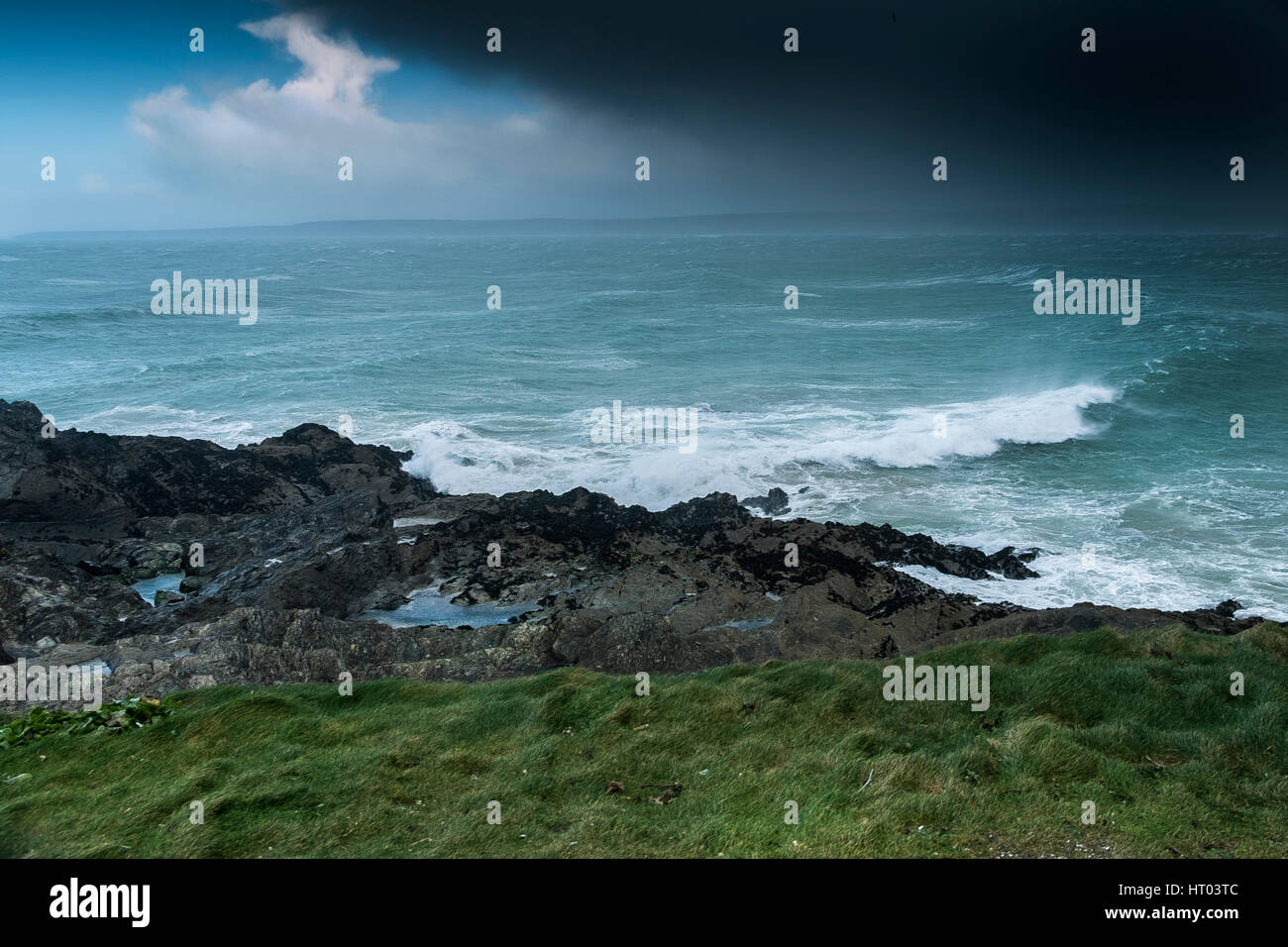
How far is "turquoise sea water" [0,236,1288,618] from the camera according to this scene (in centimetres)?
2348

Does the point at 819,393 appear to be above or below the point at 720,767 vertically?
above

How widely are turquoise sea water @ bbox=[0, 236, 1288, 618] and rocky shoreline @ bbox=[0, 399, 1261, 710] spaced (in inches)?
126

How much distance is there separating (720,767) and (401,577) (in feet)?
40.8

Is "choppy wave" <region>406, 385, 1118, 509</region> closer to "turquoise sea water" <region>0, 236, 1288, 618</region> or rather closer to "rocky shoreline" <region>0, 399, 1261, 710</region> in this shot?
"turquoise sea water" <region>0, 236, 1288, 618</region>

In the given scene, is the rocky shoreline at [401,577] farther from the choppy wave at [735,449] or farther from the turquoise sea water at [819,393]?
the turquoise sea water at [819,393]

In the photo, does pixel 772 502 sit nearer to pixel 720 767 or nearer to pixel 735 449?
pixel 735 449

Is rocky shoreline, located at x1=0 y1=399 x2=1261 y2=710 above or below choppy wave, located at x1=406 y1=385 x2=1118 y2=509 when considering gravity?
below

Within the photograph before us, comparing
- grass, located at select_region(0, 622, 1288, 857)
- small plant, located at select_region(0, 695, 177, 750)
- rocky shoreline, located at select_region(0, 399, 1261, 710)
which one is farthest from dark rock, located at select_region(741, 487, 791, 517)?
small plant, located at select_region(0, 695, 177, 750)

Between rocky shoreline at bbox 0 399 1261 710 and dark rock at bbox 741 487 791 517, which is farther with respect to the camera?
dark rock at bbox 741 487 791 517

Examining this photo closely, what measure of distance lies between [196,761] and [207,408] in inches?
1284

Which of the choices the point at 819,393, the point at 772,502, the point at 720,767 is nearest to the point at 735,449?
the point at 772,502

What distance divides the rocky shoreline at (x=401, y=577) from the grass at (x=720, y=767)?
289cm

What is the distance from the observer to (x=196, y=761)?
8695mm

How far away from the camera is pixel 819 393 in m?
38.8
